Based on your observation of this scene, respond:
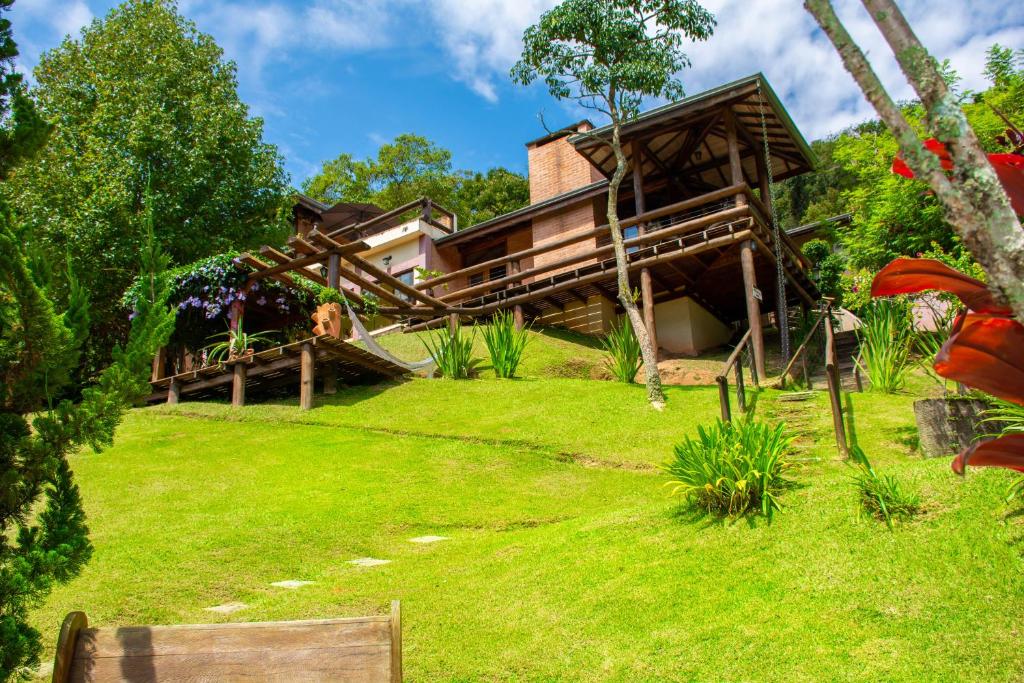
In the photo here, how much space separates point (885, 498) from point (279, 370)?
12.0 meters

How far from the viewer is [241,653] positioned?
2.86 meters

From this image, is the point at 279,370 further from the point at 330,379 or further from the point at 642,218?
the point at 642,218

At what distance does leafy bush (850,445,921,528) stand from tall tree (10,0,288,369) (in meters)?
20.9

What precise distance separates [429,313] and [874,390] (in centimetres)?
982

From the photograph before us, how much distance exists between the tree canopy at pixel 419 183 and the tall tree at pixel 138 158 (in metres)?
13.5

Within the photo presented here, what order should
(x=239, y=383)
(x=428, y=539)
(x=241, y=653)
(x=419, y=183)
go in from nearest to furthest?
1. (x=241, y=653)
2. (x=428, y=539)
3. (x=239, y=383)
4. (x=419, y=183)

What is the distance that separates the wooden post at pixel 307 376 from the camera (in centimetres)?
1424

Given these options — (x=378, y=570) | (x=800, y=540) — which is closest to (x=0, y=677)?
(x=378, y=570)

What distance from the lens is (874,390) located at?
1290cm

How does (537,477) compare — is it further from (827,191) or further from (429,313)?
(827,191)

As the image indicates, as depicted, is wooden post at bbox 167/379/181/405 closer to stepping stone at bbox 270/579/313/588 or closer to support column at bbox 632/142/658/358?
support column at bbox 632/142/658/358

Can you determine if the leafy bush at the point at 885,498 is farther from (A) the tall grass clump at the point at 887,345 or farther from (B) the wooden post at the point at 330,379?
(B) the wooden post at the point at 330,379

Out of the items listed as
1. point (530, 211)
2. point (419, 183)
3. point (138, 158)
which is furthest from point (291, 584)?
point (419, 183)

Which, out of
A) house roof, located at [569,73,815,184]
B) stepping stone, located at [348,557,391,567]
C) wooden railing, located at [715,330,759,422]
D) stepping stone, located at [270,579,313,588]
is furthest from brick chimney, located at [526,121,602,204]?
stepping stone, located at [270,579,313,588]
